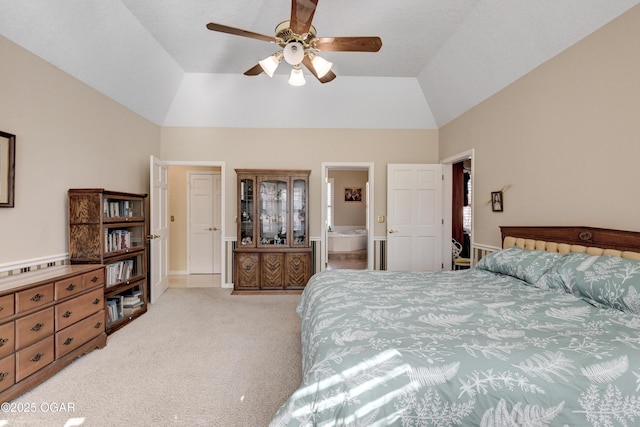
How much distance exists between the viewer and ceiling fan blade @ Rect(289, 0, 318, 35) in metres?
1.88

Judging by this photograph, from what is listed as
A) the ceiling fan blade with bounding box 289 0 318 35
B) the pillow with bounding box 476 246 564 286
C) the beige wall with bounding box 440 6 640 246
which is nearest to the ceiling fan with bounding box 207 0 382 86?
the ceiling fan blade with bounding box 289 0 318 35

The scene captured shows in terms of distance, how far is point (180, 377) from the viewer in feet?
7.29

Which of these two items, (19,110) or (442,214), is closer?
(19,110)


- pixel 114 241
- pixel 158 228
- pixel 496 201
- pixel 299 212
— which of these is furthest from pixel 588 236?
pixel 158 228

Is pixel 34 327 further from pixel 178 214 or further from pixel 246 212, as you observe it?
pixel 178 214

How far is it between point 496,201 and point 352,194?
19.3 ft

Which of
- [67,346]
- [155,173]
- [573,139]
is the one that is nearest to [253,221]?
[155,173]

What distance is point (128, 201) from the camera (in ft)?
11.8

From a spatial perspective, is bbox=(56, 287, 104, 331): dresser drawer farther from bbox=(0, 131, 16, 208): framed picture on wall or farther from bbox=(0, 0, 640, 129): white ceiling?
bbox=(0, 0, 640, 129): white ceiling

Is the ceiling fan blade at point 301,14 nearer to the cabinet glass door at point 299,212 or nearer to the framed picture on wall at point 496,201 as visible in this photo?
the cabinet glass door at point 299,212

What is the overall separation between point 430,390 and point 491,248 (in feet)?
9.50

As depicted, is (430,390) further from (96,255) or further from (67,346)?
(96,255)

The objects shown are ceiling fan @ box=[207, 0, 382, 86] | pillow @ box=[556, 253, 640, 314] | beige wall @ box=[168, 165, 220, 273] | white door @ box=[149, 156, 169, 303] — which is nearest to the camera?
pillow @ box=[556, 253, 640, 314]

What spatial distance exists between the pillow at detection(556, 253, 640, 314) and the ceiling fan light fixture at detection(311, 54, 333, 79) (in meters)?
2.42
